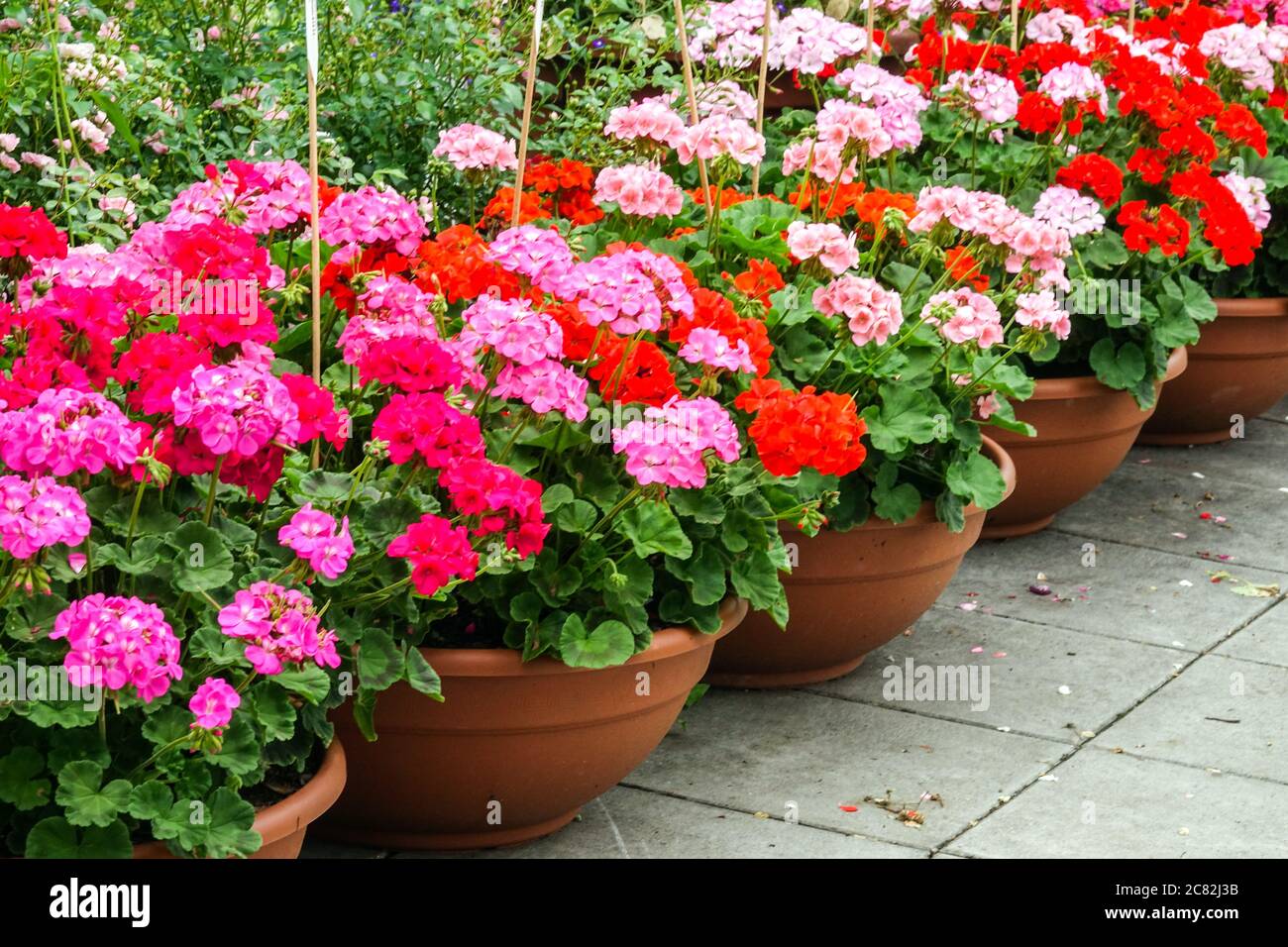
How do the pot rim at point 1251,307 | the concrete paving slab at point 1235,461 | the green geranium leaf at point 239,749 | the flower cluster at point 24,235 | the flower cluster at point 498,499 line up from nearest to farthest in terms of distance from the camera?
the green geranium leaf at point 239,749 → the flower cluster at point 498,499 → the flower cluster at point 24,235 → the pot rim at point 1251,307 → the concrete paving slab at point 1235,461

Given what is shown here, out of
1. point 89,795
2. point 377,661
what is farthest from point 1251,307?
point 89,795

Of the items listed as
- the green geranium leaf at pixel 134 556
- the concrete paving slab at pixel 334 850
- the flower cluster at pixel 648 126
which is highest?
the flower cluster at pixel 648 126

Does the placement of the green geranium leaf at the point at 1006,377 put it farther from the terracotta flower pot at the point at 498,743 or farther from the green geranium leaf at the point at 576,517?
the green geranium leaf at the point at 576,517

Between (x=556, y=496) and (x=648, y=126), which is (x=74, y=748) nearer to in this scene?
(x=556, y=496)

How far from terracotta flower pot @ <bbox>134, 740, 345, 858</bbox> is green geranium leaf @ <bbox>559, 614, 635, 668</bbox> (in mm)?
398

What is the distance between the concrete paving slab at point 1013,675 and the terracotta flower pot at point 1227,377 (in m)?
1.42

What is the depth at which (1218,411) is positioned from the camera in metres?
5.35

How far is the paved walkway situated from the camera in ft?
10.3

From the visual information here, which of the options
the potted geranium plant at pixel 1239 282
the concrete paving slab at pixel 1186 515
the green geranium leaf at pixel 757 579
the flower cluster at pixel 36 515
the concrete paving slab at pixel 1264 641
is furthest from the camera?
the potted geranium plant at pixel 1239 282

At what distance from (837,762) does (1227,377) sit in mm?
2378

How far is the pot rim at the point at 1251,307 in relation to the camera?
16.4 feet

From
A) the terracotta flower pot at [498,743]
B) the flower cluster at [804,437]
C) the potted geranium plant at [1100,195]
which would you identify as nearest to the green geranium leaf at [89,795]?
the terracotta flower pot at [498,743]

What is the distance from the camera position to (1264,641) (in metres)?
4.08

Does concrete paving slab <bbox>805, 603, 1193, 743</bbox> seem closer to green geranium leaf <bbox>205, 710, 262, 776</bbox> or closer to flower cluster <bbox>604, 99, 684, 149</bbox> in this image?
flower cluster <bbox>604, 99, 684, 149</bbox>
